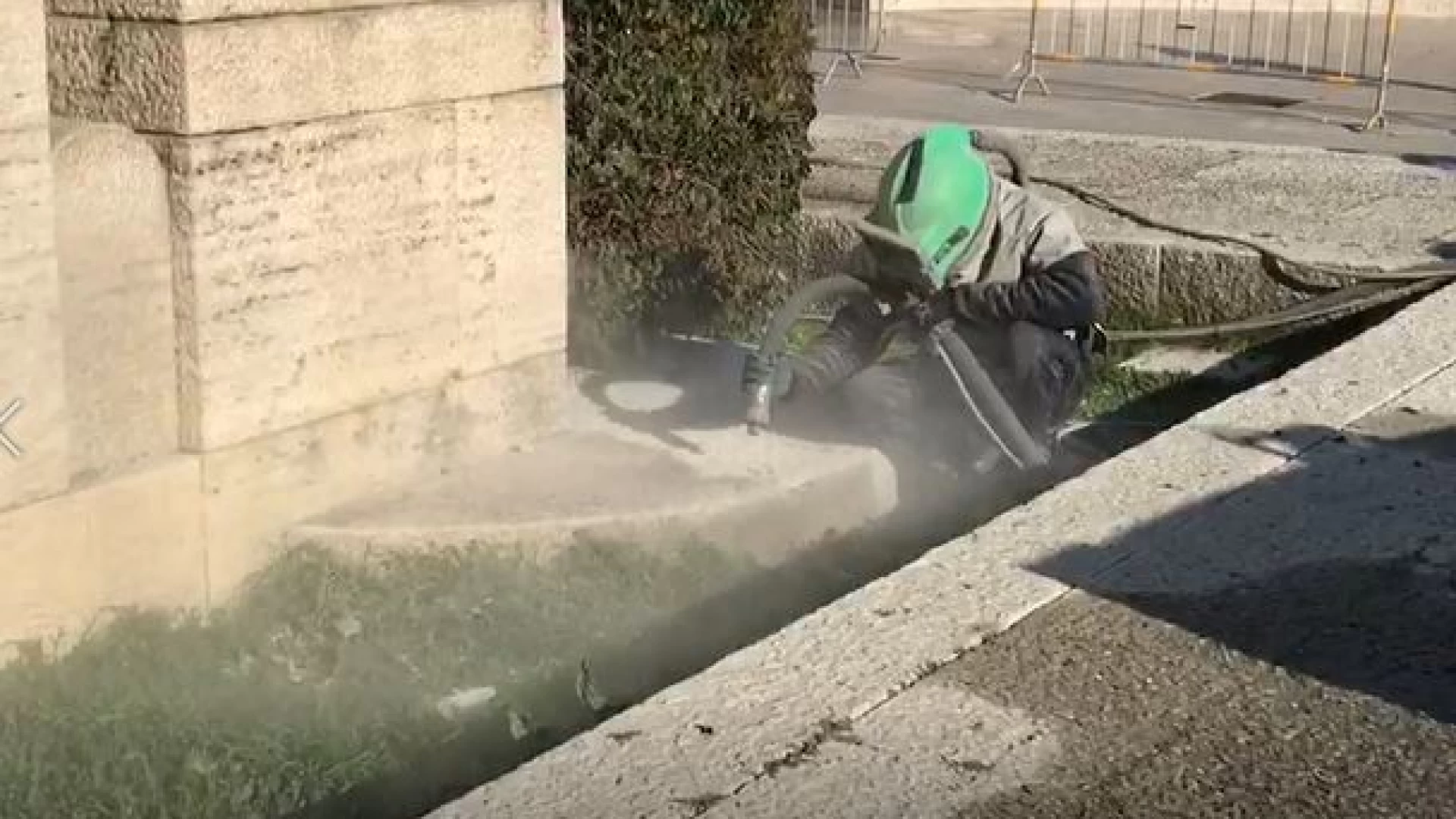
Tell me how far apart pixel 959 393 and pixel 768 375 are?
0.46 metres

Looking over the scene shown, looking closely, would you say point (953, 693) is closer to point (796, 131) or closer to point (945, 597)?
point (945, 597)

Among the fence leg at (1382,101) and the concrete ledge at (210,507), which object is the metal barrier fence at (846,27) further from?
the concrete ledge at (210,507)

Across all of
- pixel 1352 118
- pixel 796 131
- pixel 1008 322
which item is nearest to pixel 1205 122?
pixel 1352 118

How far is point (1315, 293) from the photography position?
746 cm

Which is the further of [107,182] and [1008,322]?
[1008,322]

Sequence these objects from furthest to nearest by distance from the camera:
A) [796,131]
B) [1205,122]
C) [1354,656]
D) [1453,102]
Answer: [1453,102] < [1205,122] < [796,131] < [1354,656]

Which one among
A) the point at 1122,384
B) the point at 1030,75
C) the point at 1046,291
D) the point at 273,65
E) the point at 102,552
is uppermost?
the point at 273,65

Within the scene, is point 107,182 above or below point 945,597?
above

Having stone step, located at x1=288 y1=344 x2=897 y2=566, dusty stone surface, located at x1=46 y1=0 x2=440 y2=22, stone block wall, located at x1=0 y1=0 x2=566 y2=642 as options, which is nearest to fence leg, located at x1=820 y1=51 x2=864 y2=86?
stone step, located at x1=288 y1=344 x2=897 y2=566

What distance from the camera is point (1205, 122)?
13.0 m

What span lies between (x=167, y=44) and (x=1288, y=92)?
35.1 feet

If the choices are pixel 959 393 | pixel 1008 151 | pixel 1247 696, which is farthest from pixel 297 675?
pixel 1008 151

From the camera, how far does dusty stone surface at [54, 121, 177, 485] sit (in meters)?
4.75

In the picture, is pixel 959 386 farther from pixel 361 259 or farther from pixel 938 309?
pixel 361 259
